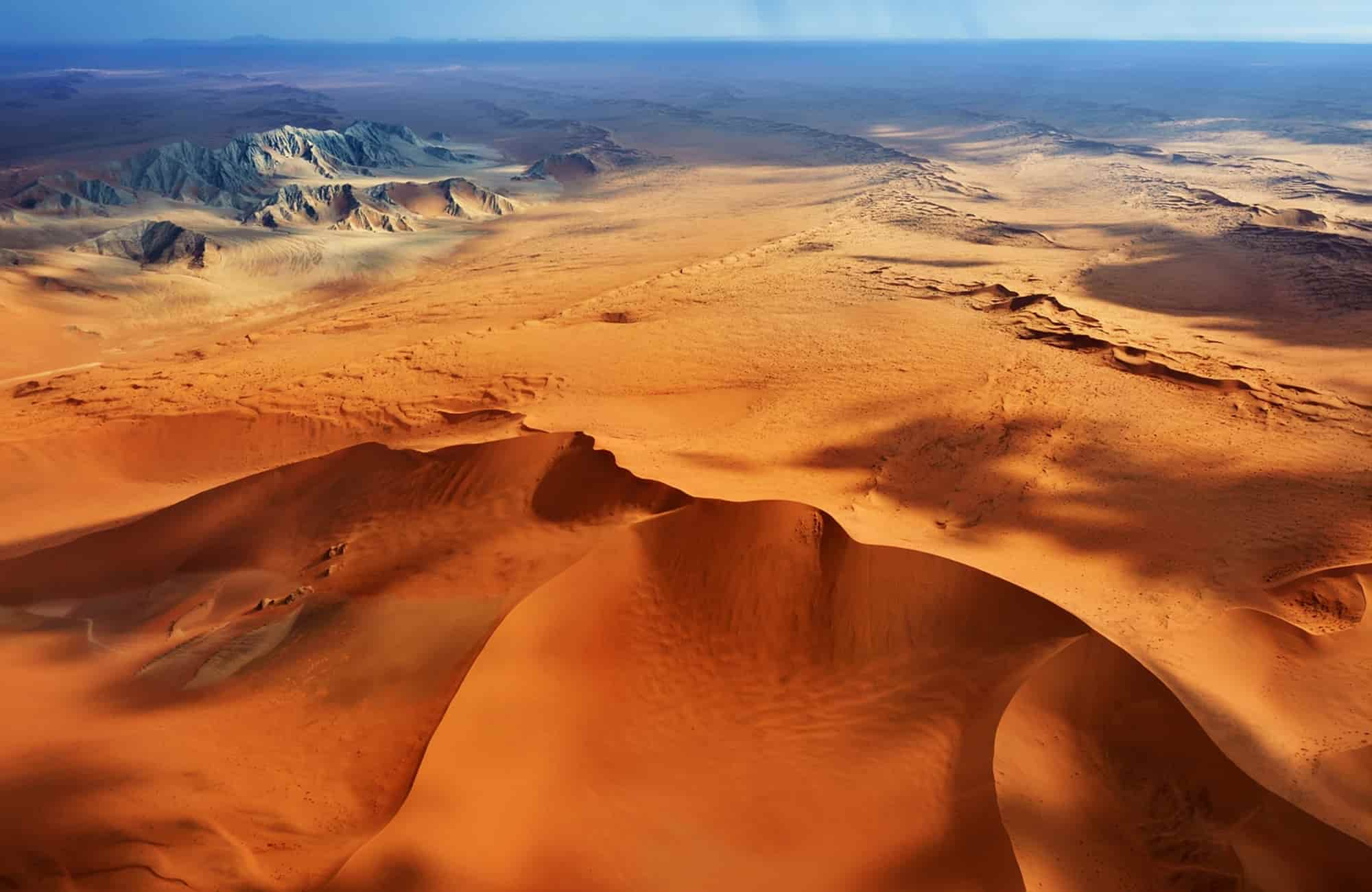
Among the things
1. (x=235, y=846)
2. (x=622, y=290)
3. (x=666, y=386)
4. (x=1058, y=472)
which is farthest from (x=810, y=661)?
(x=622, y=290)

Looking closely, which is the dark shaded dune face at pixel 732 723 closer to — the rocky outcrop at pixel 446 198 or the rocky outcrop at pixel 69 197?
the rocky outcrop at pixel 446 198

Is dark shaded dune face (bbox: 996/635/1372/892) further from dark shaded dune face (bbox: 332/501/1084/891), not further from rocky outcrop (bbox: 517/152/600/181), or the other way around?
rocky outcrop (bbox: 517/152/600/181)

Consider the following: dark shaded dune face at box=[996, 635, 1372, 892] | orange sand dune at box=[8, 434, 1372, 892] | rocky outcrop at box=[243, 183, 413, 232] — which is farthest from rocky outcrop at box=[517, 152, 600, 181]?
dark shaded dune face at box=[996, 635, 1372, 892]

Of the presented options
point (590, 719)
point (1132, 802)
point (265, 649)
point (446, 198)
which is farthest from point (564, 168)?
point (1132, 802)

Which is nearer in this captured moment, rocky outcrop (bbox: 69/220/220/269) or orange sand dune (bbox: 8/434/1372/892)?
orange sand dune (bbox: 8/434/1372/892)

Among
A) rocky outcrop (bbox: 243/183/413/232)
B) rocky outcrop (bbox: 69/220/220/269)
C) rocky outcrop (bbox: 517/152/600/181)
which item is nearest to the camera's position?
rocky outcrop (bbox: 69/220/220/269)

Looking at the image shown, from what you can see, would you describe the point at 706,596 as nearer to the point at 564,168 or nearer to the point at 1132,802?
the point at 1132,802
